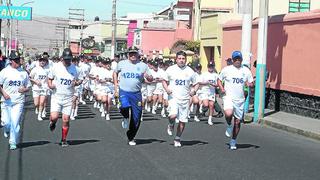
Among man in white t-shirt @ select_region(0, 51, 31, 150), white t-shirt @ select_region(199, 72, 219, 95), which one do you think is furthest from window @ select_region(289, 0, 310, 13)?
man in white t-shirt @ select_region(0, 51, 31, 150)

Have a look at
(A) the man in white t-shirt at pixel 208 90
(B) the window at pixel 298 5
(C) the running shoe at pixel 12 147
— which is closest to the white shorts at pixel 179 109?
(C) the running shoe at pixel 12 147

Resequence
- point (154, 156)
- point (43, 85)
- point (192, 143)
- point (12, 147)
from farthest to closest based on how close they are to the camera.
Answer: point (43, 85)
point (192, 143)
point (12, 147)
point (154, 156)

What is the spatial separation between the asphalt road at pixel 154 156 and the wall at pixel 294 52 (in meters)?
4.28

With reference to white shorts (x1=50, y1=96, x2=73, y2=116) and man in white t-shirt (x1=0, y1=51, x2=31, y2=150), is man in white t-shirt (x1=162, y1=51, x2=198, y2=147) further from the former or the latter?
man in white t-shirt (x1=0, y1=51, x2=31, y2=150)

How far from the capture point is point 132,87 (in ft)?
36.9

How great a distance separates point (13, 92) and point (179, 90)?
3222 mm

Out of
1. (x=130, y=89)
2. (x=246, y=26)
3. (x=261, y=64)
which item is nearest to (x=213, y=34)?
(x=246, y=26)

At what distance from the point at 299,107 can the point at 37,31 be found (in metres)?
137

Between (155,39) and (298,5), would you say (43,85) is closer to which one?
(298,5)

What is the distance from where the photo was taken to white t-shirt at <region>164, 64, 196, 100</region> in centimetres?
1116

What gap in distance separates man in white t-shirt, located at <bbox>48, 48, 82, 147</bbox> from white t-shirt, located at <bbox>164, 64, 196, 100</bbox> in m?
1.90

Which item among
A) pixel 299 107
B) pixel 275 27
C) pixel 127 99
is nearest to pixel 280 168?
pixel 127 99

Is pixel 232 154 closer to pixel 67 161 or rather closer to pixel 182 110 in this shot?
pixel 182 110

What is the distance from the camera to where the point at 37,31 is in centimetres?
14988
